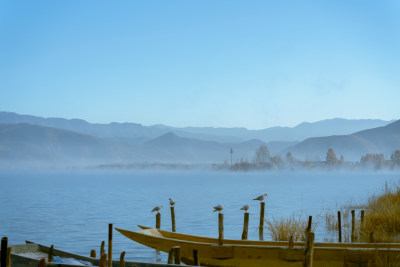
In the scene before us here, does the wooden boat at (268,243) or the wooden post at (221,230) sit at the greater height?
the wooden post at (221,230)

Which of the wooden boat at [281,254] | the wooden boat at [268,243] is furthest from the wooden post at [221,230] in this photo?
the wooden boat at [268,243]

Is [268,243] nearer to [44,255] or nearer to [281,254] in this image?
[281,254]

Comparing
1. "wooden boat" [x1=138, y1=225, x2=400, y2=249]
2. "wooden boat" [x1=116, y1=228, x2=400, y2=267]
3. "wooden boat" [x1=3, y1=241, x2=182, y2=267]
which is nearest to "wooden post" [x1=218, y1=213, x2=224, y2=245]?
"wooden boat" [x1=116, y1=228, x2=400, y2=267]

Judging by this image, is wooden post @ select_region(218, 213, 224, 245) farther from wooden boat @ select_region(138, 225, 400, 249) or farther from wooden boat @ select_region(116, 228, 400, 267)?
wooden boat @ select_region(138, 225, 400, 249)

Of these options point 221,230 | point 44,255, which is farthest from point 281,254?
point 44,255

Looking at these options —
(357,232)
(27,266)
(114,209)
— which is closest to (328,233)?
(357,232)

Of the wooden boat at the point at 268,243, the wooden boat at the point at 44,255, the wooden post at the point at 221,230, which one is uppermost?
the wooden post at the point at 221,230

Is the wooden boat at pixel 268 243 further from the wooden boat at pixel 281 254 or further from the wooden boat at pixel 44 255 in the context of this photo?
the wooden boat at pixel 44 255

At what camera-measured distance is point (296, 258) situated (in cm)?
1194

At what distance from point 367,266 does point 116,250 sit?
1118 cm

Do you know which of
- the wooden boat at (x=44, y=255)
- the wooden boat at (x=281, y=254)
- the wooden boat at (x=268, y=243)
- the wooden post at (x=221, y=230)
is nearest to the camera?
the wooden boat at (x=44, y=255)

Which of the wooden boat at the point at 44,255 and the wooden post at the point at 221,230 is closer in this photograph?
the wooden boat at the point at 44,255

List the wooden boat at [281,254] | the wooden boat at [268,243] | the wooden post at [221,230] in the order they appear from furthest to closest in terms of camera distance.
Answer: the wooden post at [221,230] → the wooden boat at [268,243] → the wooden boat at [281,254]

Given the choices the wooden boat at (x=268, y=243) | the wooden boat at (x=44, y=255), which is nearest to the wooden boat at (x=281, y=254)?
the wooden boat at (x=268, y=243)
